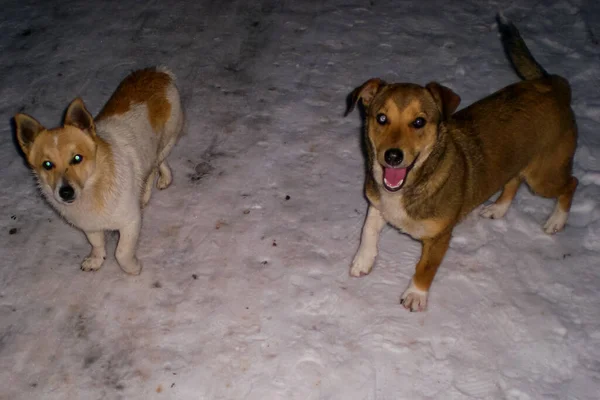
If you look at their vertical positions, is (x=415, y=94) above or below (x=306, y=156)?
above

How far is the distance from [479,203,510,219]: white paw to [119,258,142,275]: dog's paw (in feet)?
8.84

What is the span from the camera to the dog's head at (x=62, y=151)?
316 centimetres

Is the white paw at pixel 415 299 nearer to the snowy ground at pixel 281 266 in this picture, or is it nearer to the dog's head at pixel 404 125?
the snowy ground at pixel 281 266

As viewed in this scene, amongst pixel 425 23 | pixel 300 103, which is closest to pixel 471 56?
pixel 425 23

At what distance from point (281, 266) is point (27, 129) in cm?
193

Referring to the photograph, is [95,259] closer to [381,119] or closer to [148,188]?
[148,188]

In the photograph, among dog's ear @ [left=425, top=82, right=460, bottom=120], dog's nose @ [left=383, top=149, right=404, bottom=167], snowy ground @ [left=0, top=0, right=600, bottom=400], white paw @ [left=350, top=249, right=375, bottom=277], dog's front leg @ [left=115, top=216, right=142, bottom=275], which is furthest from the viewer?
white paw @ [left=350, top=249, right=375, bottom=277]

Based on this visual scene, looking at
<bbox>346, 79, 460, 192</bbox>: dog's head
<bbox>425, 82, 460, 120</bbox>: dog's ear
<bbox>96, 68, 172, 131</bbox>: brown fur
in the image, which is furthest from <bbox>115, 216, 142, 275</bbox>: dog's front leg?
<bbox>425, 82, 460, 120</bbox>: dog's ear

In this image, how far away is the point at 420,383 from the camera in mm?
3352

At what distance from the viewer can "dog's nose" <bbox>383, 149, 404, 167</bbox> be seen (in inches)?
118

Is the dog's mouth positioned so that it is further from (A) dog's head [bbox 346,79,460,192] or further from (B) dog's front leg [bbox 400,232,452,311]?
(B) dog's front leg [bbox 400,232,452,311]

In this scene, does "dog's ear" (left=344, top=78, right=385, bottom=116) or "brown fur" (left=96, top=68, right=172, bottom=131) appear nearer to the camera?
"dog's ear" (left=344, top=78, right=385, bottom=116)

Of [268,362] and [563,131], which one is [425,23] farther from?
[268,362]

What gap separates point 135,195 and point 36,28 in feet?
12.7
